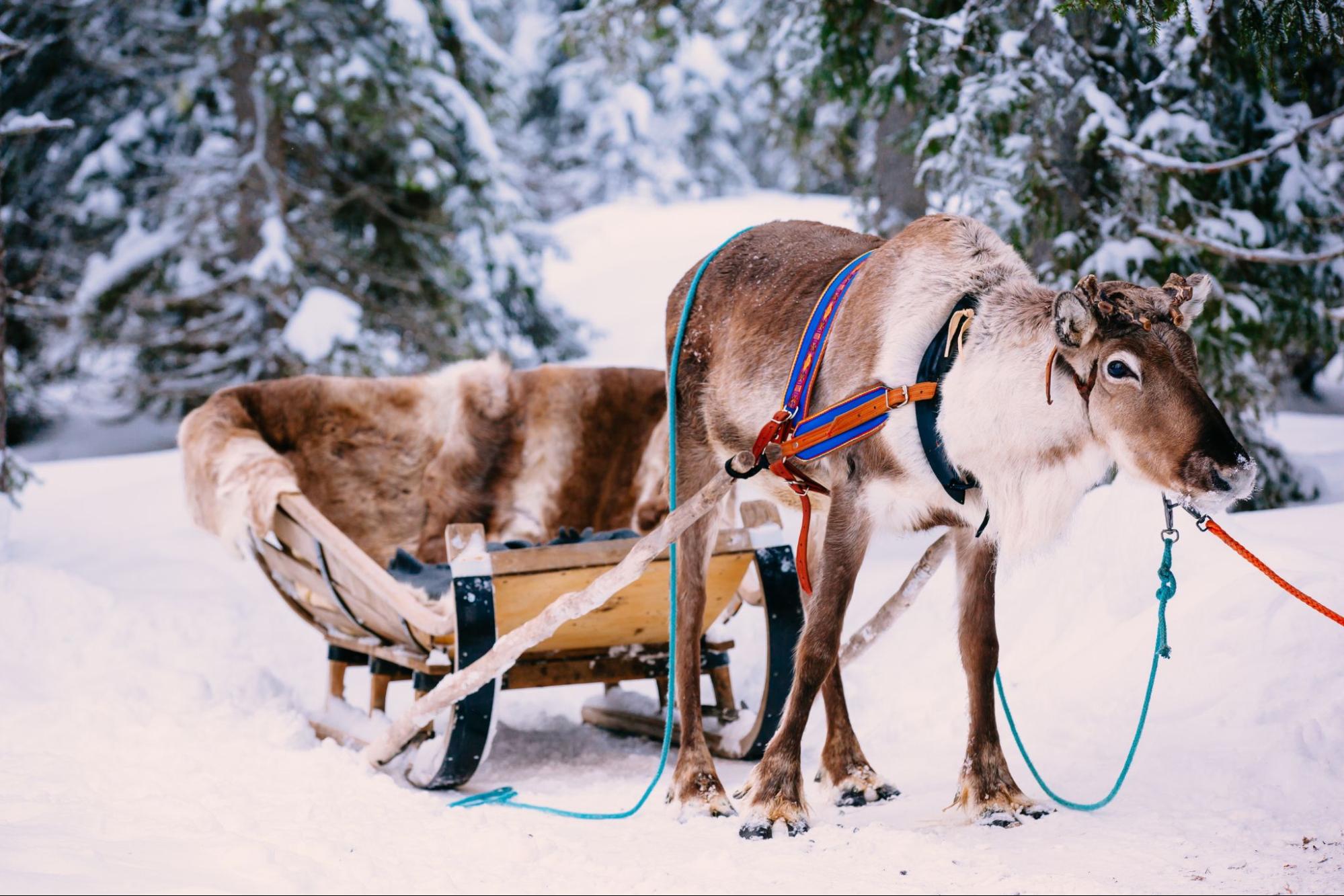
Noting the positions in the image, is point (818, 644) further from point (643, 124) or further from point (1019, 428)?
point (643, 124)

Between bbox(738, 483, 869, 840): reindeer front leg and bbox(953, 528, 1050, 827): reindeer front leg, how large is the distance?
0.38 meters

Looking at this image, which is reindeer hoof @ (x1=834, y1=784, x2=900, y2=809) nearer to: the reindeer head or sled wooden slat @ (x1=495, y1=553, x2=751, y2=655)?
sled wooden slat @ (x1=495, y1=553, x2=751, y2=655)

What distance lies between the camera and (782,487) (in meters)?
3.68

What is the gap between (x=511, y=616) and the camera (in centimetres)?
402

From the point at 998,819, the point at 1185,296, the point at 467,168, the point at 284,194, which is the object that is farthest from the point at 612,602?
the point at 284,194

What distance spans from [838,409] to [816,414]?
0.11 meters

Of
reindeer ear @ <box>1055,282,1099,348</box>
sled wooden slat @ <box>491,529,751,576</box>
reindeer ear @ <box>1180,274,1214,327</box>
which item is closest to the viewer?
reindeer ear @ <box>1055,282,1099,348</box>

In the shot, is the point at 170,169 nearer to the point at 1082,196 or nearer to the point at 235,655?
the point at 235,655

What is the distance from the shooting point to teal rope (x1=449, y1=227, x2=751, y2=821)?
3.30 m

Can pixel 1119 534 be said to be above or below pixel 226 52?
below

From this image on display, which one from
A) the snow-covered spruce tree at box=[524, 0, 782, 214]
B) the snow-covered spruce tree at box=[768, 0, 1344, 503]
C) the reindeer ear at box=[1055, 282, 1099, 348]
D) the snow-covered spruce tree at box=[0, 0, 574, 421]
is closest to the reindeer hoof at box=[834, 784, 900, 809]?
the reindeer ear at box=[1055, 282, 1099, 348]

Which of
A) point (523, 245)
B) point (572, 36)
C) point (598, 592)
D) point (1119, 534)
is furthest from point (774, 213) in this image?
point (598, 592)

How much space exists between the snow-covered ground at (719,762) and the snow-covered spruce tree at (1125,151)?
1.47 metres

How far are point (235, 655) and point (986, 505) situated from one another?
3.56 meters
